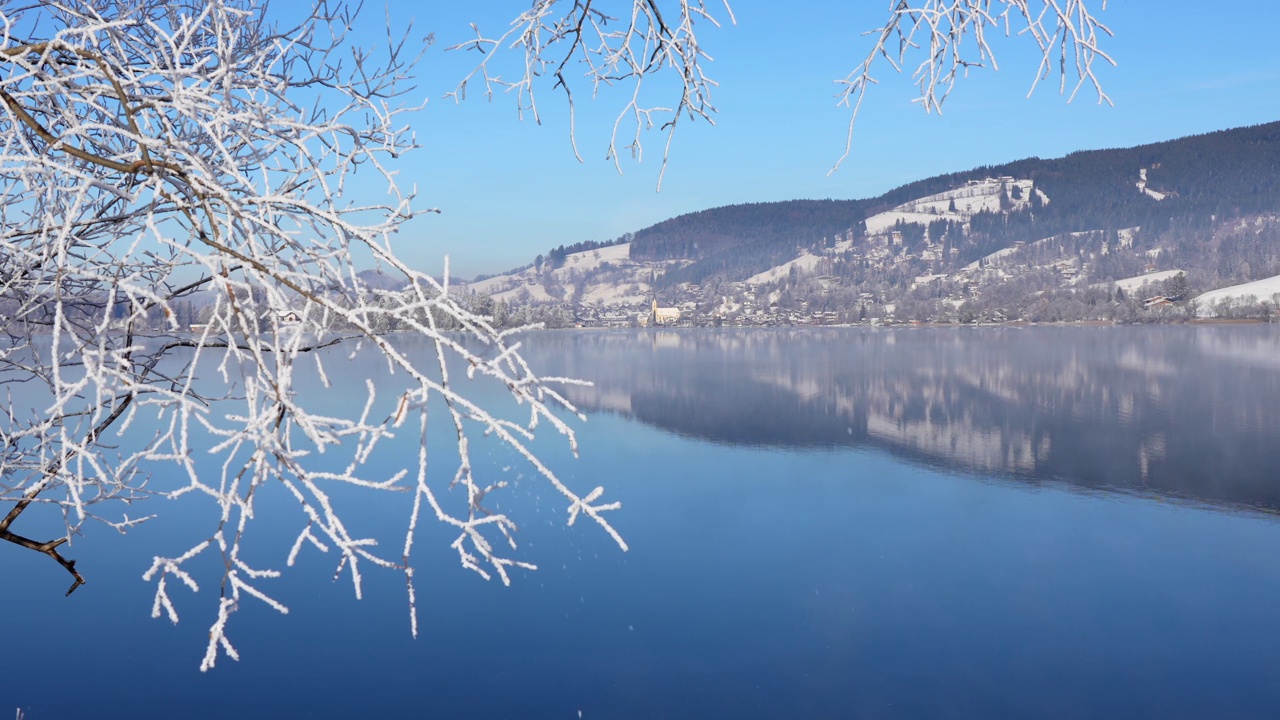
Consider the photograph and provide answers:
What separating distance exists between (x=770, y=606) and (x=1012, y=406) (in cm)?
1920

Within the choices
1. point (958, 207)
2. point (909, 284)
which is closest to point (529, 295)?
point (909, 284)

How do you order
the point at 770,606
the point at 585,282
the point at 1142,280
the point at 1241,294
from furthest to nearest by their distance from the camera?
1. the point at 585,282
2. the point at 1142,280
3. the point at 1241,294
4. the point at 770,606

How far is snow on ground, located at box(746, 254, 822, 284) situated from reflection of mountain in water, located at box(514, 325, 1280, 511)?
359 feet

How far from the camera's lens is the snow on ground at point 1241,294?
9156 centimetres

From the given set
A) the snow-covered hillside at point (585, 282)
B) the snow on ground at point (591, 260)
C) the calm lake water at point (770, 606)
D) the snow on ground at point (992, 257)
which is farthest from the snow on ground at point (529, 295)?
the calm lake water at point (770, 606)

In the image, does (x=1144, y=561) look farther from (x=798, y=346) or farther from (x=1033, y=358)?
(x=798, y=346)

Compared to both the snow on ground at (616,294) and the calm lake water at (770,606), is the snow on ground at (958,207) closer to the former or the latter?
the snow on ground at (616,294)

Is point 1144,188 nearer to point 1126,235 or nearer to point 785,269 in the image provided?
point 1126,235

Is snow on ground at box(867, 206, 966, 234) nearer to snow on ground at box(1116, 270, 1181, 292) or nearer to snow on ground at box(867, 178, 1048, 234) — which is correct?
snow on ground at box(867, 178, 1048, 234)

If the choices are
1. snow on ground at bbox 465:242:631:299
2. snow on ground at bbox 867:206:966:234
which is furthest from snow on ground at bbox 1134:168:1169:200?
snow on ground at bbox 465:242:631:299

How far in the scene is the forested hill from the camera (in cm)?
16150

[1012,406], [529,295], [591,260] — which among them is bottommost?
[1012,406]

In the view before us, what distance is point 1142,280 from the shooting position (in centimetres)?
11900

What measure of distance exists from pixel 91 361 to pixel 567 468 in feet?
54.3
